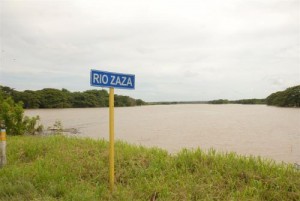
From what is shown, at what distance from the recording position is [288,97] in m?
69.2

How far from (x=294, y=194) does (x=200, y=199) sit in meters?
1.74

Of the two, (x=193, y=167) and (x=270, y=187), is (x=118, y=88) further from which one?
(x=270, y=187)

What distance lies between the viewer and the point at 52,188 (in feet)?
19.5

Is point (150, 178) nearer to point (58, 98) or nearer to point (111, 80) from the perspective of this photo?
point (111, 80)

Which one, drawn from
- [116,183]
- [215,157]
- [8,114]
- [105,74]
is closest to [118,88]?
[105,74]

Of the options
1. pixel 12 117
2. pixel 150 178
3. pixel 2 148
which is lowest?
pixel 150 178

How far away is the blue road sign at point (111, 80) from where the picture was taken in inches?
221

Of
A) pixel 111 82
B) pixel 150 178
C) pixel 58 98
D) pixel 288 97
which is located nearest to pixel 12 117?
pixel 150 178

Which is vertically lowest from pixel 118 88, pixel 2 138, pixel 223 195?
pixel 223 195

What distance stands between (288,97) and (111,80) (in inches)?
2772

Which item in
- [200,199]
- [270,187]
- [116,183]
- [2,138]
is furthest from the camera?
[2,138]

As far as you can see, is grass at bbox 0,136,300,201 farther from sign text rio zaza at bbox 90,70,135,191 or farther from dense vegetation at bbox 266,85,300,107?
dense vegetation at bbox 266,85,300,107

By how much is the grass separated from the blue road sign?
6.39ft

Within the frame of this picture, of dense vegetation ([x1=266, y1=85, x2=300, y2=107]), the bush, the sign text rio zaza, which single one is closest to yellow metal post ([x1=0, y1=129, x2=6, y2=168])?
the sign text rio zaza
